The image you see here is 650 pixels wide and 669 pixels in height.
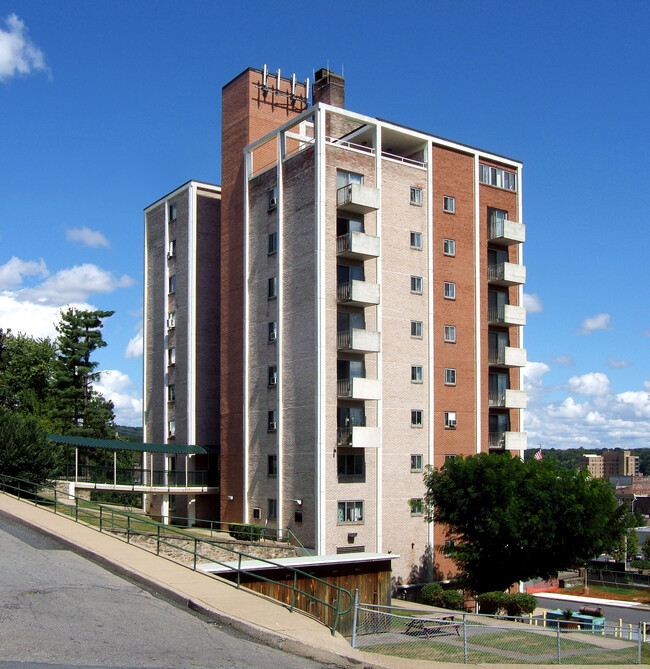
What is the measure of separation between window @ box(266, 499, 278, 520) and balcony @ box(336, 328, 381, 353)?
9.61 m

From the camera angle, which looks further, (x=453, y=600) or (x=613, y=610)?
(x=613, y=610)

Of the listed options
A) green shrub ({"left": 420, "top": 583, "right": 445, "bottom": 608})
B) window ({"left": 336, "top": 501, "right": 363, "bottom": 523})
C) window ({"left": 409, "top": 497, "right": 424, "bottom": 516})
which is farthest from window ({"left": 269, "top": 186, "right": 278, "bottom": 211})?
green shrub ({"left": 420, "top": 583, "right": 445, "bottom": 608})

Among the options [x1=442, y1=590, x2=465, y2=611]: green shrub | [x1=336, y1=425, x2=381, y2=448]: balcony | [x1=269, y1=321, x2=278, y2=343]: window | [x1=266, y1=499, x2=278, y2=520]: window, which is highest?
[x1=269, y1=321, x2=278, y2=343]: window

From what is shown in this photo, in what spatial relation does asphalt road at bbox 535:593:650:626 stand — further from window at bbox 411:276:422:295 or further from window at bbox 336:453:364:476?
window at bbox 411:276:422:295

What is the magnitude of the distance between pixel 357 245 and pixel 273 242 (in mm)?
5839

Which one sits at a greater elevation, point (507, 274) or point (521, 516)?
point (507, 274)

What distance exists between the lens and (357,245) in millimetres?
44469

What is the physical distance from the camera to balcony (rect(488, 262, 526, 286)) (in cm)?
5216

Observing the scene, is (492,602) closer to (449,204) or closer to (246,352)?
(246,352)

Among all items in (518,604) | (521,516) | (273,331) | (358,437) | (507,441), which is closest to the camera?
(518,604)

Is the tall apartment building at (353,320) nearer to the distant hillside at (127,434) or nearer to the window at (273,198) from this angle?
→ the window at (273,198)

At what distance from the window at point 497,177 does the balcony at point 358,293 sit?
12.7 m

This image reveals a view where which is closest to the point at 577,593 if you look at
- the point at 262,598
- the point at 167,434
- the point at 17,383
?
the point at 167,434

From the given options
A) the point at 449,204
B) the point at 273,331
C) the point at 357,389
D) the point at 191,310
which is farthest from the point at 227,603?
the point at 191,310
